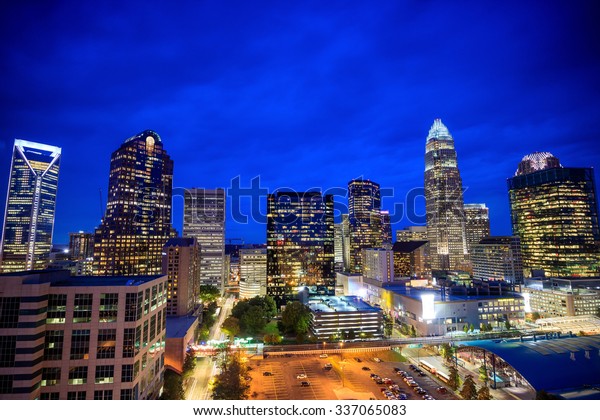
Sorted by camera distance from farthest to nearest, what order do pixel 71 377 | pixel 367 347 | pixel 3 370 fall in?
pixel 367 347 → pixel 71 377 → pixel 3 370

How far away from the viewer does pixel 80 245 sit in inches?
1993

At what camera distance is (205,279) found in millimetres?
43344

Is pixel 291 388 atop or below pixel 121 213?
below

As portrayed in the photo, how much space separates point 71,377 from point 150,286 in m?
3.41

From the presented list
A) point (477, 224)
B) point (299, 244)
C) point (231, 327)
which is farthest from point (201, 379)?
point (477, 224)

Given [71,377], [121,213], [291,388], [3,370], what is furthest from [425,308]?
[121,213]

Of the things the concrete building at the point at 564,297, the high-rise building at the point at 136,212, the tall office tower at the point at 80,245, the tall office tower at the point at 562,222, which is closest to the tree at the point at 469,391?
the concrete building at the point at 564,297

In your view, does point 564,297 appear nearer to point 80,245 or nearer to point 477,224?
point 477,224

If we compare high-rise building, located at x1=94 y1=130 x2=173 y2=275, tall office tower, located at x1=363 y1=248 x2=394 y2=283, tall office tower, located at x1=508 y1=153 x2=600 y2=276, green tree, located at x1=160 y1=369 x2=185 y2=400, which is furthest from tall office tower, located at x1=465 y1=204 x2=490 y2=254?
green tree, located at x1=160 y1=369 x2=185 y2=400

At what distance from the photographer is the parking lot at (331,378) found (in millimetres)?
12898

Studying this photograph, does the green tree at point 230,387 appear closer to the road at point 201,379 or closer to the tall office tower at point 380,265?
the road at point 201,379

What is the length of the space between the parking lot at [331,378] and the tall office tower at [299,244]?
17752 millimetres

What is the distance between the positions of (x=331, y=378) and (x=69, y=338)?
422 inches
